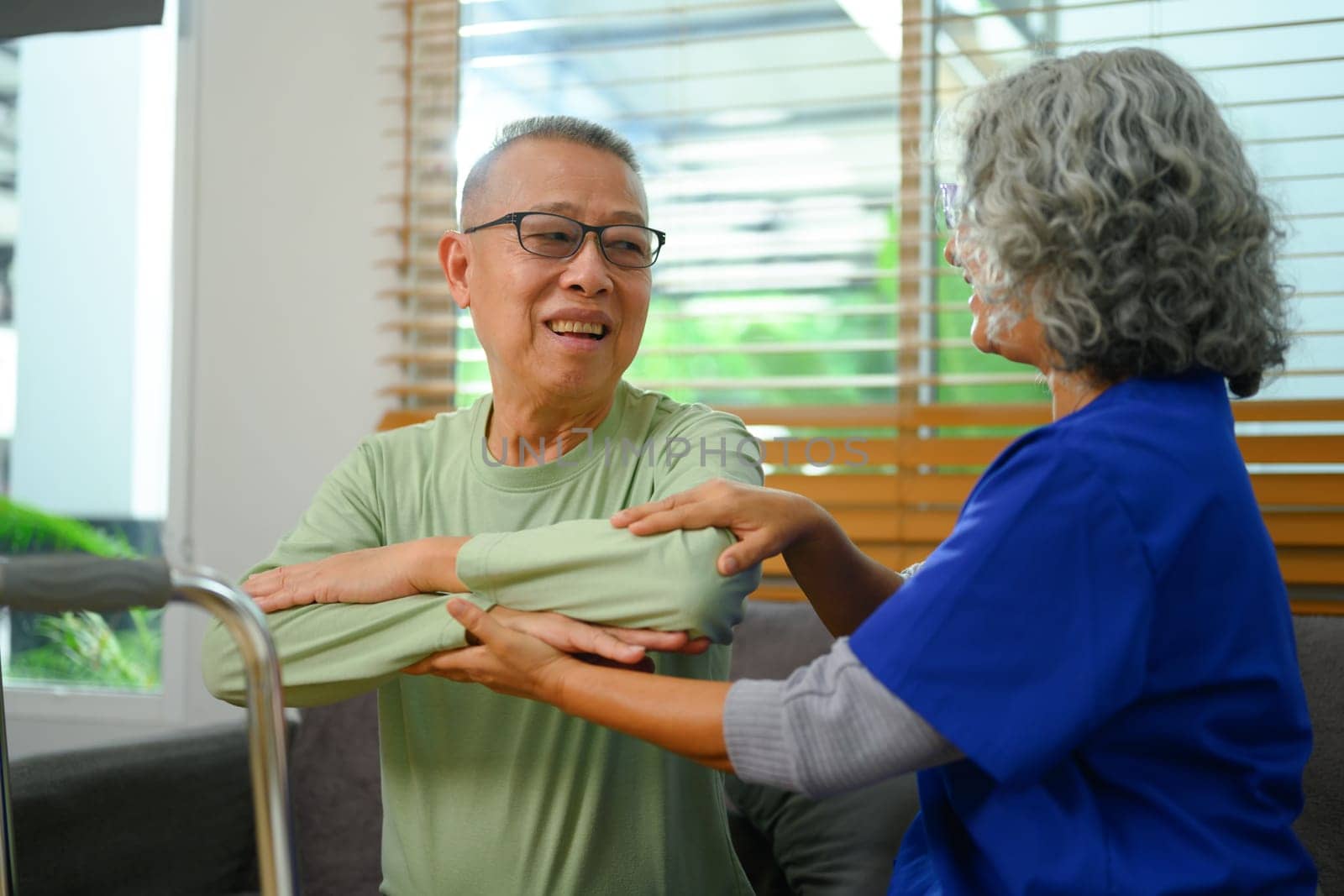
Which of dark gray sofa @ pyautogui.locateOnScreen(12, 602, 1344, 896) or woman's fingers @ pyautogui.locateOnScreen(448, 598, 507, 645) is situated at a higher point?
woman's fingers @ pyautogui.locateOnScreen(448, 598, 507, 645)

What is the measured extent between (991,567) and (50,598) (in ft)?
2.23

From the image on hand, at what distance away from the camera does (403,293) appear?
114 inches

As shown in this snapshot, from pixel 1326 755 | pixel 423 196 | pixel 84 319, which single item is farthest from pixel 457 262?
pixel 84 319

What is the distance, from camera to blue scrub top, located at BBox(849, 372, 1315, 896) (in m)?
0.92

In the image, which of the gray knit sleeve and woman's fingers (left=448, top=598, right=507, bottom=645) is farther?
woman's fingers (left=448, top=598, right=507, bottom=645)

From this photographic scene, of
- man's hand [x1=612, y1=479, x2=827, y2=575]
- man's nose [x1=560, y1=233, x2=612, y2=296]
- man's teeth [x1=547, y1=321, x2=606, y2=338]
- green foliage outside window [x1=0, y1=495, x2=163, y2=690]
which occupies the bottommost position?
green foliage outside window [x1=0, y1=495, x2=163, y2=690]

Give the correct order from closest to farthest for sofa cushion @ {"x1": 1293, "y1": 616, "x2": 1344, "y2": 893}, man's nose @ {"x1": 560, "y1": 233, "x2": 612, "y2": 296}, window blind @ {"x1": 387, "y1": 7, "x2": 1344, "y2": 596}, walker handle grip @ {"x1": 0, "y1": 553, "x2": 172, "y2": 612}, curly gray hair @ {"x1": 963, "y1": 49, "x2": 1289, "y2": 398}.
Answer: walker handle grip @ {"x1": 0, "y1": 553, "x2": 172, "y2": 612}
curly gray hair @ {"x1": 963, "y1": 49, "x2": 1289, "y2": 398}
man's nose @ {"x1": 560, "y1": 233, "x2": 612, "y2": 296}
sofa cushion @ {"x1": 1293, "y1": 616, "x2": 1344, "y2": 893}
window blind @ {"x1": 387, "y1": 7, "x2": 1344, "y2": 596}

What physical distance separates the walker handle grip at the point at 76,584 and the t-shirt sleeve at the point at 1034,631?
0.55m

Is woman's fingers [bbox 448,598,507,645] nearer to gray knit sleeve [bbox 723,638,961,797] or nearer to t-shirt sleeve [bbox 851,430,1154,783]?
gray knit sleeve [bbox 723,638,961,797]

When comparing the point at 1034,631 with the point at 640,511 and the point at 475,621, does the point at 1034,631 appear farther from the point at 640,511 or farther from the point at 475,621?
the point at 475,621

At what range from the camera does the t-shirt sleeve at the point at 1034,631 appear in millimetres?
918

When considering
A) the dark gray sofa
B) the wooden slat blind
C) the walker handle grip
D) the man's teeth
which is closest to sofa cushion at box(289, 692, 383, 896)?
the dark gray sofa

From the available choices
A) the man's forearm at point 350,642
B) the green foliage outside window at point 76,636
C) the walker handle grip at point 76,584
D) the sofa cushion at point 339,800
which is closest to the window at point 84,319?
the green foliage outside window at point 76,636

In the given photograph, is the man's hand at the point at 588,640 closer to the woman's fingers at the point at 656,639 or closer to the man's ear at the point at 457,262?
the woman's fingers at the point at 656,639
